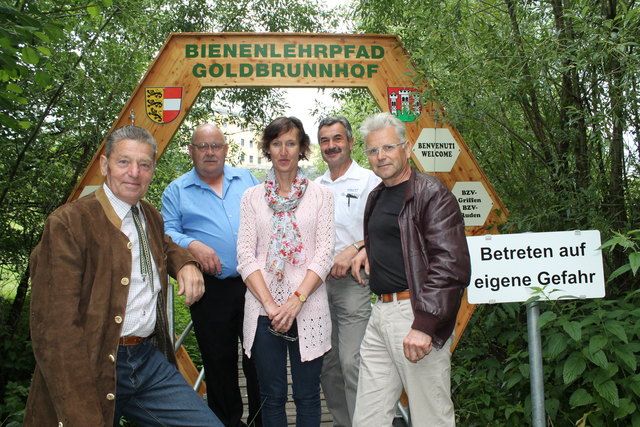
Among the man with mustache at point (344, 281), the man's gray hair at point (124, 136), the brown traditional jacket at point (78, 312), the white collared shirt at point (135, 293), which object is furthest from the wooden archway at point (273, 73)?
the brown traditional jacket at point (78, 312)

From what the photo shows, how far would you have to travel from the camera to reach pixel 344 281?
3922 mm

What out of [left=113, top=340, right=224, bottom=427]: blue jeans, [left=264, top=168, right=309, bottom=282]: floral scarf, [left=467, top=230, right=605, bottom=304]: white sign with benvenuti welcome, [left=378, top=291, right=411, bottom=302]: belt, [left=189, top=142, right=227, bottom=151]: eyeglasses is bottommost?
[left=113, top=340, right=224, bottom=427]: blue jeans

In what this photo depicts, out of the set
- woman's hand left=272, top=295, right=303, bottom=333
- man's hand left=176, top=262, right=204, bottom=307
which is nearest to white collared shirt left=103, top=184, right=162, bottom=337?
man's hand left=176, top=262, right=204, bottom=307

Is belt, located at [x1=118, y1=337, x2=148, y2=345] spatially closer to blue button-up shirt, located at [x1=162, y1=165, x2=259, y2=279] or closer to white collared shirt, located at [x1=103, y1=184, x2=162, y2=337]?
white collared shirt, located at [x1=103, y1=184, x2=162, y2=337]

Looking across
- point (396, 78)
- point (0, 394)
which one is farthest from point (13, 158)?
point (396, 78)

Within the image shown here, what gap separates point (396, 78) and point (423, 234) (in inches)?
112

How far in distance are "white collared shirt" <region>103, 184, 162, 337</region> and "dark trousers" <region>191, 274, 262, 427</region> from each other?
1319 millimetres

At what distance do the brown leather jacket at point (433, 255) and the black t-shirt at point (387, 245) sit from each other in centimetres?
11

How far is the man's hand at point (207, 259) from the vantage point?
3.61m

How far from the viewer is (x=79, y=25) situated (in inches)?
234

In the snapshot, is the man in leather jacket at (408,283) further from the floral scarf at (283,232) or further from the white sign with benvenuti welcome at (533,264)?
the floral scarf at (283,232)

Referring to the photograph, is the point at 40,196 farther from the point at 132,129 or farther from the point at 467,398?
the point at 467,398

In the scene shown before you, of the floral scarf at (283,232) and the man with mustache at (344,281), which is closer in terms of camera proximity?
the floral scarf at (283,232)

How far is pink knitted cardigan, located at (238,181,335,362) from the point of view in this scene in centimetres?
322
